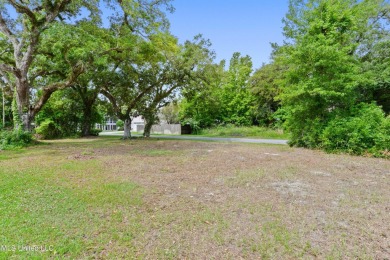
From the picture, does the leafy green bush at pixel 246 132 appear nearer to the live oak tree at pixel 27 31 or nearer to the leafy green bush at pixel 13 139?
the live oak tree at pixel 27 31

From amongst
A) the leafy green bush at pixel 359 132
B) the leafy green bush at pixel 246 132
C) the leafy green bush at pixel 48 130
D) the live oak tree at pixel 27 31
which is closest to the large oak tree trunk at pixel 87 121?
the leafy green bush at pixel 48 130

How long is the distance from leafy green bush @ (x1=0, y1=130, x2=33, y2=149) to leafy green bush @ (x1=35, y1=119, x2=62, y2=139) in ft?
22.8

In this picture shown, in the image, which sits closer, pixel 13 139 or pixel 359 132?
pixel 359 132

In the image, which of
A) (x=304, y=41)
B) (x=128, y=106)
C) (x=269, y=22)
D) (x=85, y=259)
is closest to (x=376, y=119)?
(x=304, y=41)

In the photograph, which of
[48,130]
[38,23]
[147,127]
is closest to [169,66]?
[147,127]

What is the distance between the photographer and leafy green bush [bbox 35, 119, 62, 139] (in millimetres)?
18109

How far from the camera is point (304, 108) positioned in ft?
35.8

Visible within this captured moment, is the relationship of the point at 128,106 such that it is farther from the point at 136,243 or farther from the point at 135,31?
the point at 136,243

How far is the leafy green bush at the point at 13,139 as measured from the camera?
10952 mm

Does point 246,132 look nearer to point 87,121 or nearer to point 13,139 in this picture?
point 87,121

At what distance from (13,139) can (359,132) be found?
1671cm

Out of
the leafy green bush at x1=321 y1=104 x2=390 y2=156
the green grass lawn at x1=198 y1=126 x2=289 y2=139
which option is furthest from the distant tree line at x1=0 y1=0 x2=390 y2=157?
the green grass lawn at x1=198 y1=126 x2=289 y2=139

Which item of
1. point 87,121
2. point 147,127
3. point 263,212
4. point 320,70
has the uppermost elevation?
point 320,70

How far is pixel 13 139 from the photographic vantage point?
11344 mm
